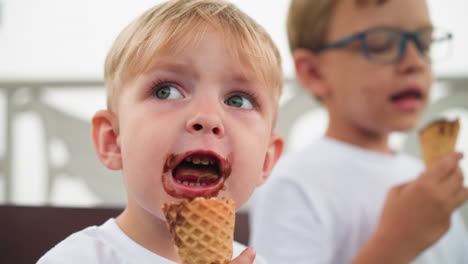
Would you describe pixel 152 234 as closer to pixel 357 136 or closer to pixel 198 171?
pixel 198 171

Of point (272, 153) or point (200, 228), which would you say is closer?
point (200, 228)

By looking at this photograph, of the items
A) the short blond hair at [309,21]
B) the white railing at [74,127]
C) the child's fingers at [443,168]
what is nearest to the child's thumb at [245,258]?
the child's fingers at [443,168]

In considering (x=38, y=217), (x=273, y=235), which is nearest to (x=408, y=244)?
(x=273, y=235)

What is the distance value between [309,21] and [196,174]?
60 centimetres

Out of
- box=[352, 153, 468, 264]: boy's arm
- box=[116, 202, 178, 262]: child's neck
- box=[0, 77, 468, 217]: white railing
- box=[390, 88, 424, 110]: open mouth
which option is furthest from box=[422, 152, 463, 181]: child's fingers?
box=[0, 77, 468, 217]: white railing

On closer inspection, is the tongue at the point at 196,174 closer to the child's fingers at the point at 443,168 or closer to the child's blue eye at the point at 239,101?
the child's blue eye at the point at 239,101

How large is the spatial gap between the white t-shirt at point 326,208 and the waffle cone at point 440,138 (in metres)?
0.11

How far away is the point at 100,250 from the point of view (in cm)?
53

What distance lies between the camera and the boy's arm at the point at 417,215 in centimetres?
77

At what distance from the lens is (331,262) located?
86cm

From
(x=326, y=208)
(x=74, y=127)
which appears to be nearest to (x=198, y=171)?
(x=326, y=208)

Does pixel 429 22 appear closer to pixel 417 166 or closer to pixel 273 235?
pixel 417 166

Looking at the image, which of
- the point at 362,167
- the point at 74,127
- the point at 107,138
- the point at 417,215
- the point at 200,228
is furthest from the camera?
the point at 74,127

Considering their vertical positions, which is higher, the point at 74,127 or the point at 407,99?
the point at 407,99
